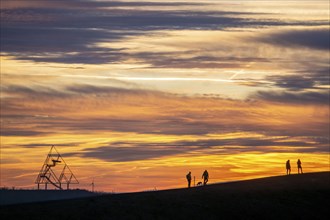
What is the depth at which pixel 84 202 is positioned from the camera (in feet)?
295

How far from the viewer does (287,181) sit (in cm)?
12381

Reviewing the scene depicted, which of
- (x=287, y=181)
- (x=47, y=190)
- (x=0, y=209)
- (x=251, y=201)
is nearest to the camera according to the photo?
(x=0, y=209)

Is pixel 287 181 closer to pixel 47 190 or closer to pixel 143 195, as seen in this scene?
pixel 143 195

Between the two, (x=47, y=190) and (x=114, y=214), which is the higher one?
(x=47, y=190)

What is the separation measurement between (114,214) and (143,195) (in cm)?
1143

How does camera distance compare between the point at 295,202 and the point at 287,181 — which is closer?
the point at 295,202

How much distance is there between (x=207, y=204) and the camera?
98.6 metres

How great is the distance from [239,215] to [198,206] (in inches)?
194

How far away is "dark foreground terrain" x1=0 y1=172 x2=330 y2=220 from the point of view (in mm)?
85500

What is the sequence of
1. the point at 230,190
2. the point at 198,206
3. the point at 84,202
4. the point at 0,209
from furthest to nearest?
the point at 230,190
the point at 198,206
the point at 84,202
the point at 0,209

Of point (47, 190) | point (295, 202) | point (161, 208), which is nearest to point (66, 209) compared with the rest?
point (161, 208)

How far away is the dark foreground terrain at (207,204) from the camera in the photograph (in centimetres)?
8550

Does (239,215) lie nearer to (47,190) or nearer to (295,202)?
(295,202)

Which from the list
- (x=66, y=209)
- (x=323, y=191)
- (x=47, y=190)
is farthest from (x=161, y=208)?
(x=47, y=190)
